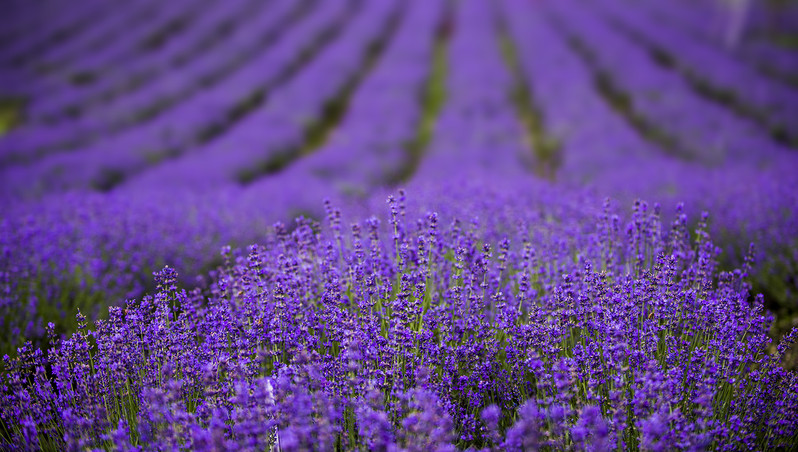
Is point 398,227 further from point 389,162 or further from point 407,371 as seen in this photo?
point 389,162

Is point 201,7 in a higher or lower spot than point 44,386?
higher

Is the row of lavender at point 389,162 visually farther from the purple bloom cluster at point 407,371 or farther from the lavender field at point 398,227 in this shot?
the purple bloom cluster at point 407,371

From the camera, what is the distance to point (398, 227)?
3.12 metres

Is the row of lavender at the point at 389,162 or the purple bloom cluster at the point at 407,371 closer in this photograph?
the purple bloom cluster at the point at 407,371

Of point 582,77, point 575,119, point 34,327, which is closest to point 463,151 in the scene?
point 575,119

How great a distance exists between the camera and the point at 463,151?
33.6 ft

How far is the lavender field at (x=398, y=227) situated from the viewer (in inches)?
78.8

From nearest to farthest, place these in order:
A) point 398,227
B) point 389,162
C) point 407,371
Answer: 1. point 407,371
2. point 398,227
3. point 389,162

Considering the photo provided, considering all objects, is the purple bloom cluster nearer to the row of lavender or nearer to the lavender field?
the lavender field

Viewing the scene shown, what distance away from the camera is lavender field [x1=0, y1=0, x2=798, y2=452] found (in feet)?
6.57

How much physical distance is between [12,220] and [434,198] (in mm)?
3613

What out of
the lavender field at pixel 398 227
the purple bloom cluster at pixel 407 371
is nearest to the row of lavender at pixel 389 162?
the lavender field at pixel 398 227

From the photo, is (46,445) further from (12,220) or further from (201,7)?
(201,7)

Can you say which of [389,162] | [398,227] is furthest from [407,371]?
[389,162]
